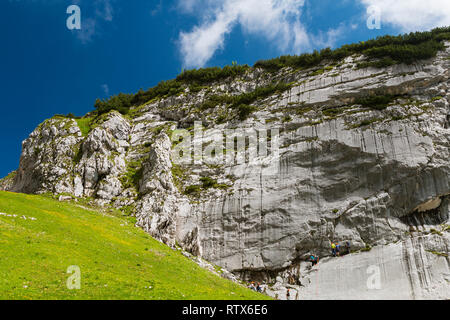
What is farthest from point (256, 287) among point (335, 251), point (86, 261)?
point (86, 261)

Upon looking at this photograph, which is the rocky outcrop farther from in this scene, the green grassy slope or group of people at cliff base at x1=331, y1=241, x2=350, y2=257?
the green grassy slope

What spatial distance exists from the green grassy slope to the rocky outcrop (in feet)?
27.5

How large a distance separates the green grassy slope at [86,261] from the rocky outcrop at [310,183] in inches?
330

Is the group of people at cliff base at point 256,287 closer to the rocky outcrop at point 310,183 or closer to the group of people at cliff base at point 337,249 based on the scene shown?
the rocky outcrop at point 310,183

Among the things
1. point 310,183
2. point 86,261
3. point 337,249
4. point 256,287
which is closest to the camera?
point 86,261

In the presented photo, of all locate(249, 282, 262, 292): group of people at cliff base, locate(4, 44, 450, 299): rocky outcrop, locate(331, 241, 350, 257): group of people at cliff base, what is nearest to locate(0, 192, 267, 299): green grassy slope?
locate(249, 282, 262, 292): group of people at cliff base

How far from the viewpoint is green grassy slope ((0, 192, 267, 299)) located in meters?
17.2

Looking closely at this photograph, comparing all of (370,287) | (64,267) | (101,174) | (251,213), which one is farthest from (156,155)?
(370,287)

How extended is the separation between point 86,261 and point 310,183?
94.3ft

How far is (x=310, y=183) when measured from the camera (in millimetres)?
40250

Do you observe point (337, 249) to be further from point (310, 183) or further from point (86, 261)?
point (86, 261)

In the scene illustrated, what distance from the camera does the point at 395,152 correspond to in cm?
3791
